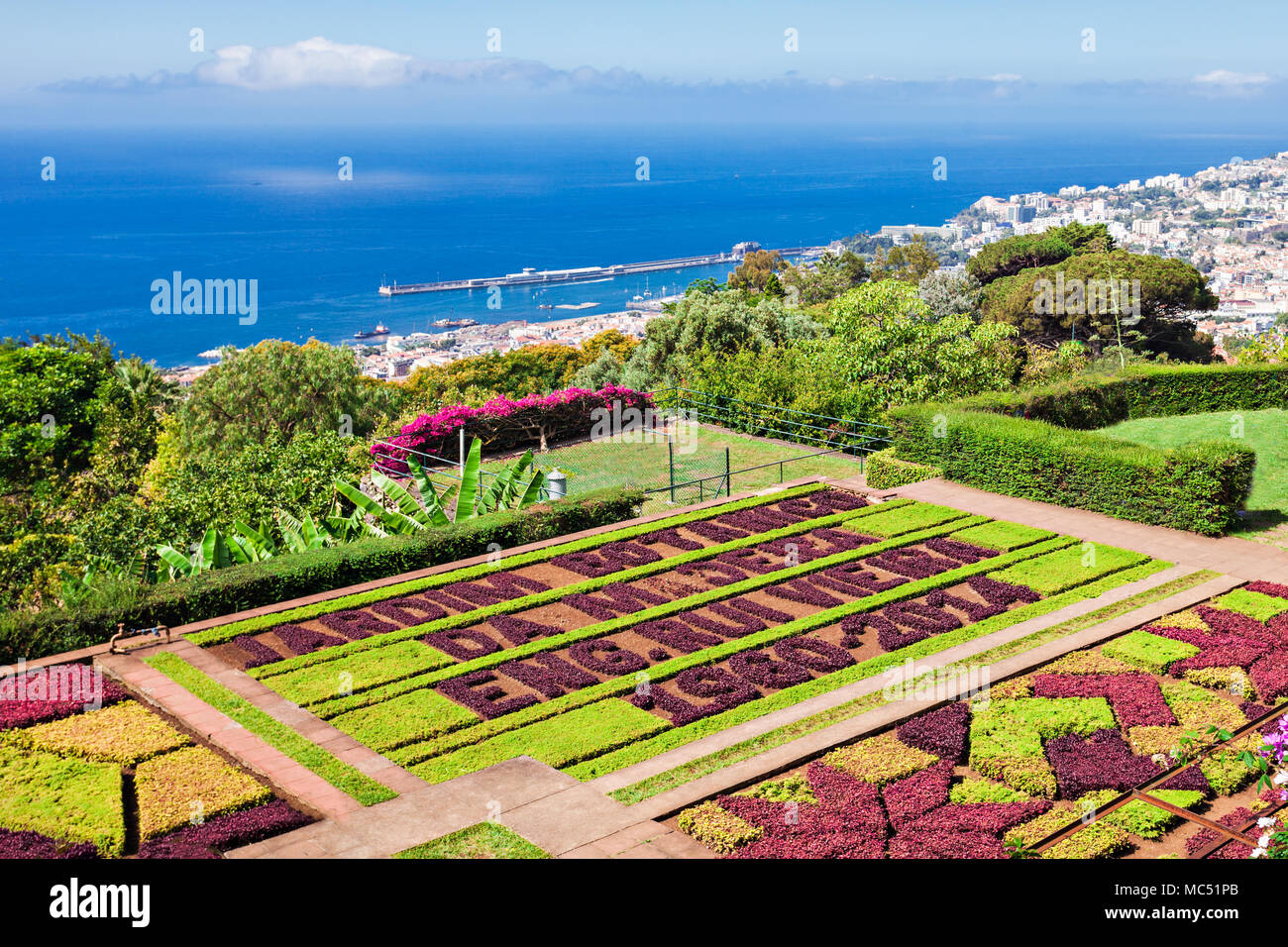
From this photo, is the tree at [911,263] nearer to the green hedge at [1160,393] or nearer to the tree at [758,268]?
the tree at [758,268]

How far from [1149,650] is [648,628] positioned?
23.5ft

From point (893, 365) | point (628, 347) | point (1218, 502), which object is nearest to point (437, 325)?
point (628, 347)

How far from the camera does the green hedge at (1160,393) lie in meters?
29.5

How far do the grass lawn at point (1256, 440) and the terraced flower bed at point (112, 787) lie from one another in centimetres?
1817

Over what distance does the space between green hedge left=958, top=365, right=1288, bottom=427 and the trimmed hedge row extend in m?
4.84

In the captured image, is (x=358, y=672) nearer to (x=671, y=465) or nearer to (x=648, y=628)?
(x=648, y=628)

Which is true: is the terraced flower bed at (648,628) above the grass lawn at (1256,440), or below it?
below

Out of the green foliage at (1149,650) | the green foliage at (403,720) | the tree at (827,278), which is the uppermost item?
the tree at (827,278)

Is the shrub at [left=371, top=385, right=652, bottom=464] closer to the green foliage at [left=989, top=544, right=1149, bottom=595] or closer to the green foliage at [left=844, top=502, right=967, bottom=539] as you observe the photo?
the green foliage at [left=844, top=502, right=967, bottom=539]

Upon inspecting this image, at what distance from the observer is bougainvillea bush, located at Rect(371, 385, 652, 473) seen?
29750 millimetres

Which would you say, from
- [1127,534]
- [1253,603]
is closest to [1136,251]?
[1127,534]

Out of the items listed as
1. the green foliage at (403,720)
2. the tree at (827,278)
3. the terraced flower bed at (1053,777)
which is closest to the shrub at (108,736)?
the green foliage at (403,720)
